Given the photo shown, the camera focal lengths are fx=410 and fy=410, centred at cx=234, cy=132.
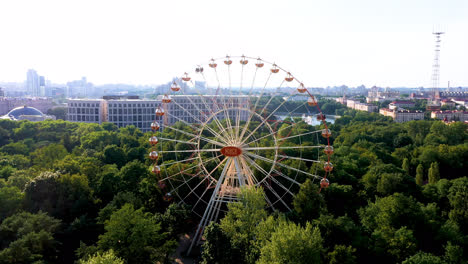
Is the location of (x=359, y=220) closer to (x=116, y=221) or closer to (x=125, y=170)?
(x=116, y=221)

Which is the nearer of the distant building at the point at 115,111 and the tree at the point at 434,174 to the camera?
the tree at the point at 434,174

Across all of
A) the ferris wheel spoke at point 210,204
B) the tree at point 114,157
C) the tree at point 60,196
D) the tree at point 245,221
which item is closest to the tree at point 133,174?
the tree at point 60,196

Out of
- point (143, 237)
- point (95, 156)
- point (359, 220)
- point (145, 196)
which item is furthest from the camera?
point (95, 156)

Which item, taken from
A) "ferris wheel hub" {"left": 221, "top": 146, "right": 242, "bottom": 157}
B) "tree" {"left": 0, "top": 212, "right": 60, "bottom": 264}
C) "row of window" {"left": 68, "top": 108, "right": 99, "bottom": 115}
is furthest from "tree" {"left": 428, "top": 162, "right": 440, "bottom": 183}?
"row of window" {"left": 68, "top": 108, "right": 99, "bottom": 115}

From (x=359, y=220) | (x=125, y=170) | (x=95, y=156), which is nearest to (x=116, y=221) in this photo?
(x=125, y=170)

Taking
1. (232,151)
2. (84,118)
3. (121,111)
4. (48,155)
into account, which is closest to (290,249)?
(232,151)

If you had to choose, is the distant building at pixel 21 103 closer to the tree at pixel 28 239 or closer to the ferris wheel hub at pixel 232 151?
the tree at pixel 28 239

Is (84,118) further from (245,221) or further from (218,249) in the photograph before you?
(218,249)
